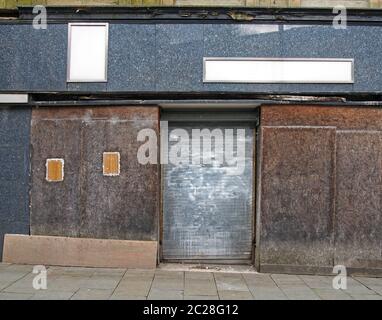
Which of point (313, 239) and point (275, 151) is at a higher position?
point (275, 151)

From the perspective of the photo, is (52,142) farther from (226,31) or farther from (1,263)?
(226,31)

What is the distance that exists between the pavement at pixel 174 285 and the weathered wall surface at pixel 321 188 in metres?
0.48

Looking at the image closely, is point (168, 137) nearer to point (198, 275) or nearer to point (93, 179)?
point (93, 179)

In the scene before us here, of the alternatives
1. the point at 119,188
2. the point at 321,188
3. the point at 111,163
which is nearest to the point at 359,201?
the point at 321,188

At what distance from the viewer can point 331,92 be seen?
821cm

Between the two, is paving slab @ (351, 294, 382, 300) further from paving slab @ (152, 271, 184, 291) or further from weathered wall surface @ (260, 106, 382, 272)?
paving slab @ (152, 271, 184, 291)

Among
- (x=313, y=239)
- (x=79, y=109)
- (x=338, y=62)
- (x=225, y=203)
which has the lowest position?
(x=313, y=239)

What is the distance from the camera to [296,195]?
8.16 m

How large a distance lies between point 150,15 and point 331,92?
387 centimetres

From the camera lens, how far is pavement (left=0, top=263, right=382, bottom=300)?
21.2 ft

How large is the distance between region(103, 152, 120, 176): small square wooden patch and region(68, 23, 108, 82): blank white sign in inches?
60.3

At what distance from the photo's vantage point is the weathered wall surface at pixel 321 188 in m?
8.09

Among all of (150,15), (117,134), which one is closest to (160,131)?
(117,134)

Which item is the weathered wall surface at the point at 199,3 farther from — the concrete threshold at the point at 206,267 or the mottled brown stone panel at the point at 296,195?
the concrete threshold at the point at 206,267
